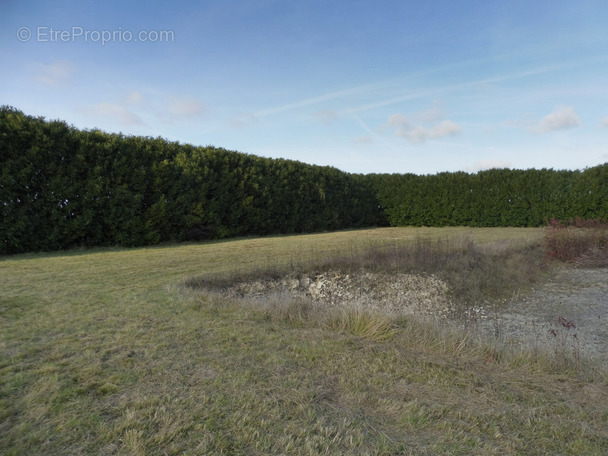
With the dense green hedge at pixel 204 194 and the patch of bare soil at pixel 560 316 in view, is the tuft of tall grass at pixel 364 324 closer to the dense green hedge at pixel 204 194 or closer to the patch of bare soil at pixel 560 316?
the patch of bare soil at pixel 560 316

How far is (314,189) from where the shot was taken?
17.5 m

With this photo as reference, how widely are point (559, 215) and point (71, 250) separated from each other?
65.5 feet

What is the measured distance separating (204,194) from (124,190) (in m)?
2.71

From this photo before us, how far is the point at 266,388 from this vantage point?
269 cm

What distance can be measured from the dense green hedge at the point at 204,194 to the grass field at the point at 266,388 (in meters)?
5.72

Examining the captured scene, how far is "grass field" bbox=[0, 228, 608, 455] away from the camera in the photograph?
2113mm

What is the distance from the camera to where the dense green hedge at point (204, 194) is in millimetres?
9180

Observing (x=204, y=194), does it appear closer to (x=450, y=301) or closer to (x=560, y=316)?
(x=450, y=301)

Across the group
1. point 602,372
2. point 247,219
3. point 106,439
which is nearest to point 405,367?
point 602,372

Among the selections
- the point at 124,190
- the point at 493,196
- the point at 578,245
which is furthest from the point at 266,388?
the point at 493,196

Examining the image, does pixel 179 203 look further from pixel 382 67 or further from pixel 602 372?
pixel 602 372

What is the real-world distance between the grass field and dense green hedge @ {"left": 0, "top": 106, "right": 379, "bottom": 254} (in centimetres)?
557

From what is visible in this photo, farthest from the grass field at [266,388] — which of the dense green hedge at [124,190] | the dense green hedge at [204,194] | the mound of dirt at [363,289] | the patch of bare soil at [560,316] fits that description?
the dense green hedge at [204,194]

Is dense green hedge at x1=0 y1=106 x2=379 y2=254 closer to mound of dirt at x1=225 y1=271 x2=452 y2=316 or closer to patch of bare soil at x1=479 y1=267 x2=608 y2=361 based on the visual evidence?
mound of dirt at x1=225 y1=271 x2=452 y2=316
